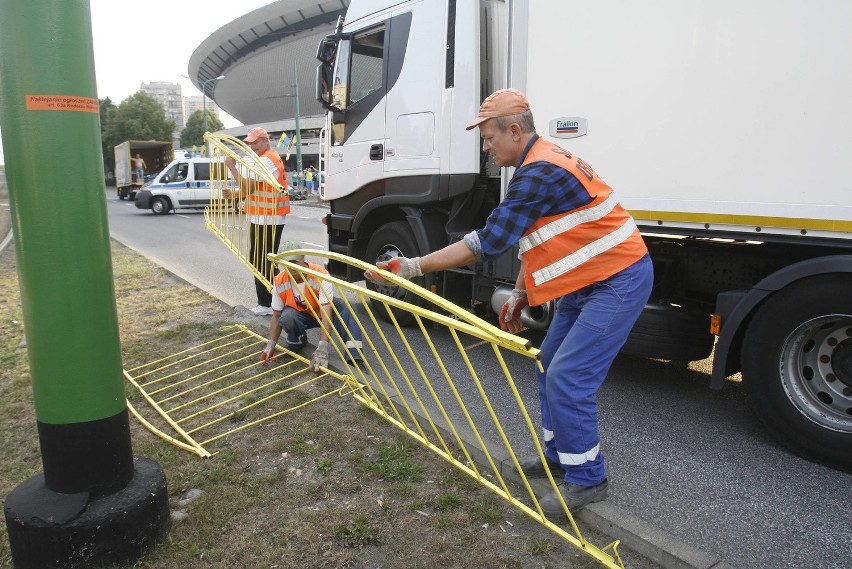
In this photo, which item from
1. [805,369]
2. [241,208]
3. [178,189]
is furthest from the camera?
[178,189]

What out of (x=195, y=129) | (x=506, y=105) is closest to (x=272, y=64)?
(x=195, y=129)

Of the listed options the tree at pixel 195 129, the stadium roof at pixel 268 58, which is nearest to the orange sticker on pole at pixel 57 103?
the stadium roof at pixel 268 58

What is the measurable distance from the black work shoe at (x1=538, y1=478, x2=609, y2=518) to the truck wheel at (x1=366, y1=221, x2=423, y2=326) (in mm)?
2975

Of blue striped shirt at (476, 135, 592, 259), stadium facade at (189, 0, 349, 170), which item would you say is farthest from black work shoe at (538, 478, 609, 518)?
stadium facade at (189, 0, 349, 170)

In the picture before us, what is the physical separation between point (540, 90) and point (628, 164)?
837 millimetres

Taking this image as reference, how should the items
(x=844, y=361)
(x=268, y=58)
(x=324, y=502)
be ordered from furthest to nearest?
1. (x=268, y=58)
2. (x=844, y=361)
3. (x=324, y=502)

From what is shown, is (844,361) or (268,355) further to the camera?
(268,355)

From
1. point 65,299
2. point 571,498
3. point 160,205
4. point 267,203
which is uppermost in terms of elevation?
point 267,203

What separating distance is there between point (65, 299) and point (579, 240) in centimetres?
205

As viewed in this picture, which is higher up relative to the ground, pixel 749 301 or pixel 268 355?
pixel 749 301

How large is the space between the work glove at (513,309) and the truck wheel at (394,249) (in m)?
2.35

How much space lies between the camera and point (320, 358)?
4.54 metres

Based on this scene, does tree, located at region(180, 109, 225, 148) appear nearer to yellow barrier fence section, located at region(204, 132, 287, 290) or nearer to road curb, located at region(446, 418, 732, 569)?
yellow barrier fence section, located at region(204, 132, 287, 290)

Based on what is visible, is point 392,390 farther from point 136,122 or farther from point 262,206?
point 136,122
